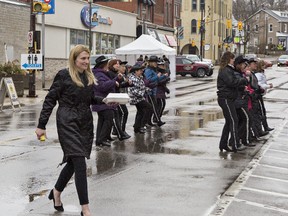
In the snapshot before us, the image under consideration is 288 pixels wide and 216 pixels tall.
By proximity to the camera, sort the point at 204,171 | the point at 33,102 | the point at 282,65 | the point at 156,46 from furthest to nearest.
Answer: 1. the point at 282,65
2. the point at 156,46
3. the point at 33,102
4. the point at 204,171

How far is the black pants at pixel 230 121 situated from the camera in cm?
1168

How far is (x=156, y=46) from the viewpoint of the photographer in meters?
32.2

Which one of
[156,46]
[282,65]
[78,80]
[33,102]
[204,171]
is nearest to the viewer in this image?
[78,80]

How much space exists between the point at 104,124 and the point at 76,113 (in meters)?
5.40

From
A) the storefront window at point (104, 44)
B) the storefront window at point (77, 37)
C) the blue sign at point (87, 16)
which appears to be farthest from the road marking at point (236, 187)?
the storefront window at point (104, 44)

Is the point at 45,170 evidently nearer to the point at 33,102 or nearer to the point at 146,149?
the point at 146,149

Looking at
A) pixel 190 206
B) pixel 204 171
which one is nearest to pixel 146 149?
pixel 204 171

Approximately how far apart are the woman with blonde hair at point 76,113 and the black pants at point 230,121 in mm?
5035

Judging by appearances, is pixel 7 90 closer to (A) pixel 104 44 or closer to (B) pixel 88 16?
(B) pixel 88 16

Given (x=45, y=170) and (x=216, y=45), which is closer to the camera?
(x=45, y=170)

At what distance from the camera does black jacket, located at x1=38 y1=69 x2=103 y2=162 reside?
6859 millimetres

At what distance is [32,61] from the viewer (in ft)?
86.0

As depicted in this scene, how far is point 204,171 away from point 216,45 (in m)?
85.1

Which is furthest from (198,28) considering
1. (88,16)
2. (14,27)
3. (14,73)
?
(14,73)
